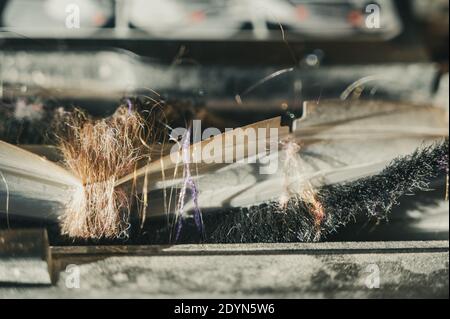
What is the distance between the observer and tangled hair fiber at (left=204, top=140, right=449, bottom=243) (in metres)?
1.36

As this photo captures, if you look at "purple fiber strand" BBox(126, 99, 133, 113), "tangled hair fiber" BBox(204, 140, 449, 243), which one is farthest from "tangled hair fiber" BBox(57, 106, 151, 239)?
"tangled hair fiber" BBox(204, 140, 449, 243)

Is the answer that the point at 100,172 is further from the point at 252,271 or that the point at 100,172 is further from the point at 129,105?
the point at 252,271

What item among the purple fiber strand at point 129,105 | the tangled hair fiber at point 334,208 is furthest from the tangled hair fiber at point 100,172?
the tangled hair fiber at point 334,208

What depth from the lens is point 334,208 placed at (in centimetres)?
137

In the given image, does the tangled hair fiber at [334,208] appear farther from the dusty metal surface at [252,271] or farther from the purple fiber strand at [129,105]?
the purple fiber strand at [129,105]

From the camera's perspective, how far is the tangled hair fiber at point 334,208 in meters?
1.36

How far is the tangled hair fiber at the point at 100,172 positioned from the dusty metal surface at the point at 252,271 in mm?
70

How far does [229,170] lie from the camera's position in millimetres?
1390

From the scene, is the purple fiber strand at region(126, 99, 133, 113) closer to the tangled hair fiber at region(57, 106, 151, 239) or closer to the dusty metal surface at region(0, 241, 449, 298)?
the tangled hair fiber at region(57, 106, 151, 239)

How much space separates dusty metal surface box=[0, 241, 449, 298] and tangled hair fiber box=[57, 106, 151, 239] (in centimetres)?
7

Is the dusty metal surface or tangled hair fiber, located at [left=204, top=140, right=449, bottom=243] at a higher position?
tangled hair fiber, located at [left=204, top=140, right=449, bottom=243]

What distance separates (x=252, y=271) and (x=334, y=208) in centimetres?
32

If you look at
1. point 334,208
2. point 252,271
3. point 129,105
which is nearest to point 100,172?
point 129,105
